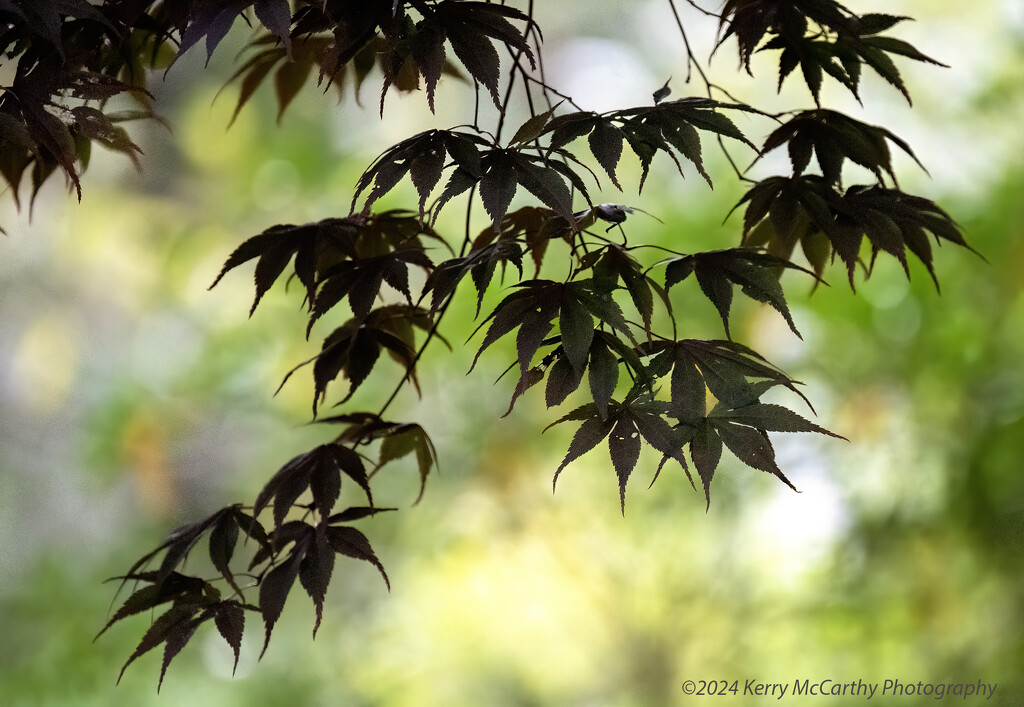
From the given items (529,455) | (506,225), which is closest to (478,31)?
(506,225)

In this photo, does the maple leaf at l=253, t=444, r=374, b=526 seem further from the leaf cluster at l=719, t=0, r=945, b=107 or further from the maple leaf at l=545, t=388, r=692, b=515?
the leaf cluster at l=719, t=0, r=945, b=107

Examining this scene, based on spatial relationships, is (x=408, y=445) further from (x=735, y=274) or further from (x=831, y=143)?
(x=831, y=143)

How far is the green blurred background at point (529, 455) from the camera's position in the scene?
2.21 m

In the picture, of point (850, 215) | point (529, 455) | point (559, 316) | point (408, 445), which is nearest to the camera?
point (559, 316)

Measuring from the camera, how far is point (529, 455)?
2510 millimetres

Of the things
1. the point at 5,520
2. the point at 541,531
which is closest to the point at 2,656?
the point at 5,520

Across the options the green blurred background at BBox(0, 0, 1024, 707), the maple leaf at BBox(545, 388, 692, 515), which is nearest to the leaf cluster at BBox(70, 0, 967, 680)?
the maple leaf at BBox(545, 388, 692, 515)

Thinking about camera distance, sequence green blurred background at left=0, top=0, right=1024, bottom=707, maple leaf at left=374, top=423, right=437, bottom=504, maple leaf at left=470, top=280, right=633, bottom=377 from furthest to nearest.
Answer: green blurred background at left=0, top=0, right=1024, bottom=707
maple leaf at left=374, top=423, right=437, bottom=504
maple leaf at left=470, top=280, right=633, bottom=377

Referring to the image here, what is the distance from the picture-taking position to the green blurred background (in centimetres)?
221

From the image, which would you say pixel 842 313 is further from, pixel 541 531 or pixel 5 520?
pixel 5 520

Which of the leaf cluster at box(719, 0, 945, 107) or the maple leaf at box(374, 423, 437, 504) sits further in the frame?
the maple leaf at box(374, 423, 437, 504)

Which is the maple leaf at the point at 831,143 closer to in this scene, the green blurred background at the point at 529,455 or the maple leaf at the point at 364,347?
the maple leaf at the point at 364,347

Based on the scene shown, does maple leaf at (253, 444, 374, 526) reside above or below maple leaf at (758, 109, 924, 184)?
below

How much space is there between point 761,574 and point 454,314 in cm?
113
